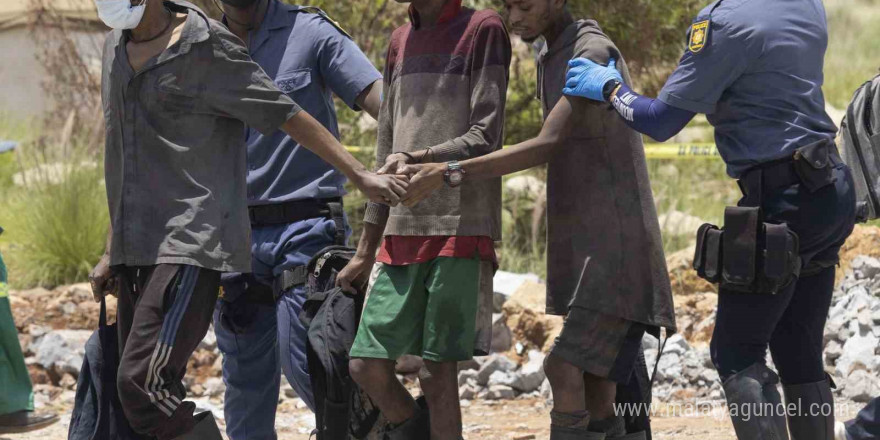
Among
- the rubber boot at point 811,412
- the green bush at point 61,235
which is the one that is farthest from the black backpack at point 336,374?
the green bush at point 61,235

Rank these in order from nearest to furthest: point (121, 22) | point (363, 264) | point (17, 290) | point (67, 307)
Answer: point (121, 22)
point (363, 264)
point (67, 307)
point (17, 290)

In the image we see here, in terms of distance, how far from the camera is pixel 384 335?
4461 mm

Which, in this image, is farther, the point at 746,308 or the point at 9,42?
the point at 9,42

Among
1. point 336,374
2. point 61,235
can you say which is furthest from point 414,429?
point 61,235

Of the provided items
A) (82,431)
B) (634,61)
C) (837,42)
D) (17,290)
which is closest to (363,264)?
(82,431)

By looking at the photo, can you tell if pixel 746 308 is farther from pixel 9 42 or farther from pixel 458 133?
pixel 9 42

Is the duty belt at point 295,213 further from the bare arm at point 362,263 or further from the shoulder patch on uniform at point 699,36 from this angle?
the shoulder patch on uniform at point 699,36

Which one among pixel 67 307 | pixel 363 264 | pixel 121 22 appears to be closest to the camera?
pixel 121 22

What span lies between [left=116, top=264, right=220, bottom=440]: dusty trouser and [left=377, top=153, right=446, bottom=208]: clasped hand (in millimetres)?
683

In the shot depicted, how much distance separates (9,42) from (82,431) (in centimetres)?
1583

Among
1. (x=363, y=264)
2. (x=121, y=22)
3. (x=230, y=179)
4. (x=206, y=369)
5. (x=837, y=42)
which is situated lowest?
(x=206, y=369)

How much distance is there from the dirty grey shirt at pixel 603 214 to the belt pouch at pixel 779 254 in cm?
33

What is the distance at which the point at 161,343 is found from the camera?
434 centimetres

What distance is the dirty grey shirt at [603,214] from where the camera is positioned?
4.40 meters
